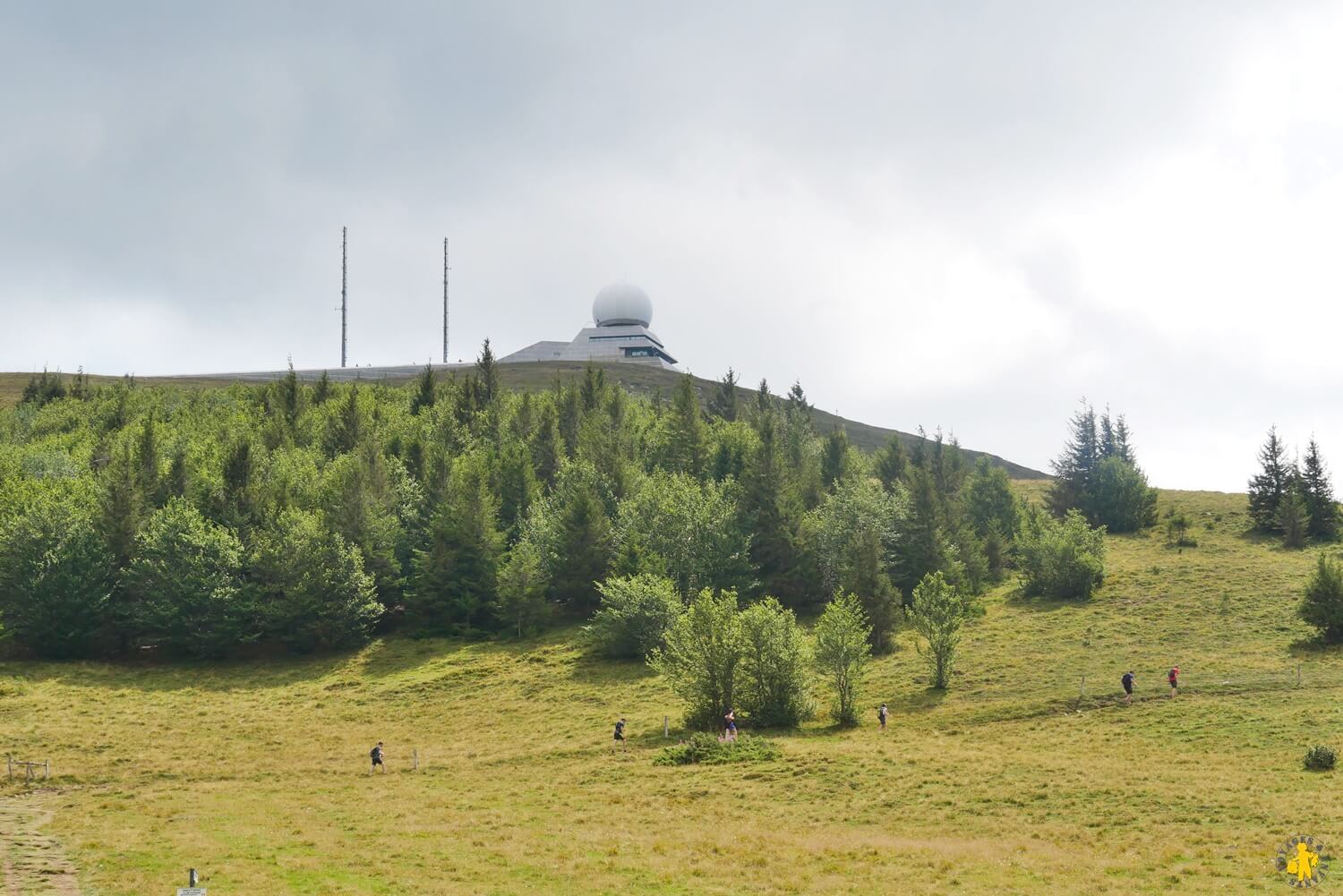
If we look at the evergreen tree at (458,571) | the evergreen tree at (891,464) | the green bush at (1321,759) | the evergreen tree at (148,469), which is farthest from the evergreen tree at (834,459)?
the green bush at (1321,759)

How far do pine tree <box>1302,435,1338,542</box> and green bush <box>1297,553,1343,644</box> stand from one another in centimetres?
3554

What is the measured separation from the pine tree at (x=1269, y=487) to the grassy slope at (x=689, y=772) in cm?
2535

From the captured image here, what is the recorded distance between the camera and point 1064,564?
74.7 m

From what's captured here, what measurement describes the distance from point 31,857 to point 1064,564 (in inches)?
2609

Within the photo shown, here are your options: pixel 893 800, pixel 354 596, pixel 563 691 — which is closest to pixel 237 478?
pixel 354 596

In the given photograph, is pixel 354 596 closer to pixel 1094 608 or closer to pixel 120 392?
pixel 1094 608

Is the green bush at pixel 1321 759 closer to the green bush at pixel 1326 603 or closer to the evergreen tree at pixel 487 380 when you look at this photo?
the green bush at pixel 1326 603

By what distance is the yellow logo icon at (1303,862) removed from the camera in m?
23.3

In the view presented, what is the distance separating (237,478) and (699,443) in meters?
45.0

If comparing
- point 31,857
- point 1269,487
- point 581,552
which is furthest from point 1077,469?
point 31,857

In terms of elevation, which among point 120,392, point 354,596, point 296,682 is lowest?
point 296,682

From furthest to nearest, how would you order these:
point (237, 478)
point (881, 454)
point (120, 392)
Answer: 1. point (120, 392)
2. point (881, 454)
3. point (237, 478)

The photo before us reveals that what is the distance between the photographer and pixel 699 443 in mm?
105875

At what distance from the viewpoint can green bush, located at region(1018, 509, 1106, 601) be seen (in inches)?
2928
